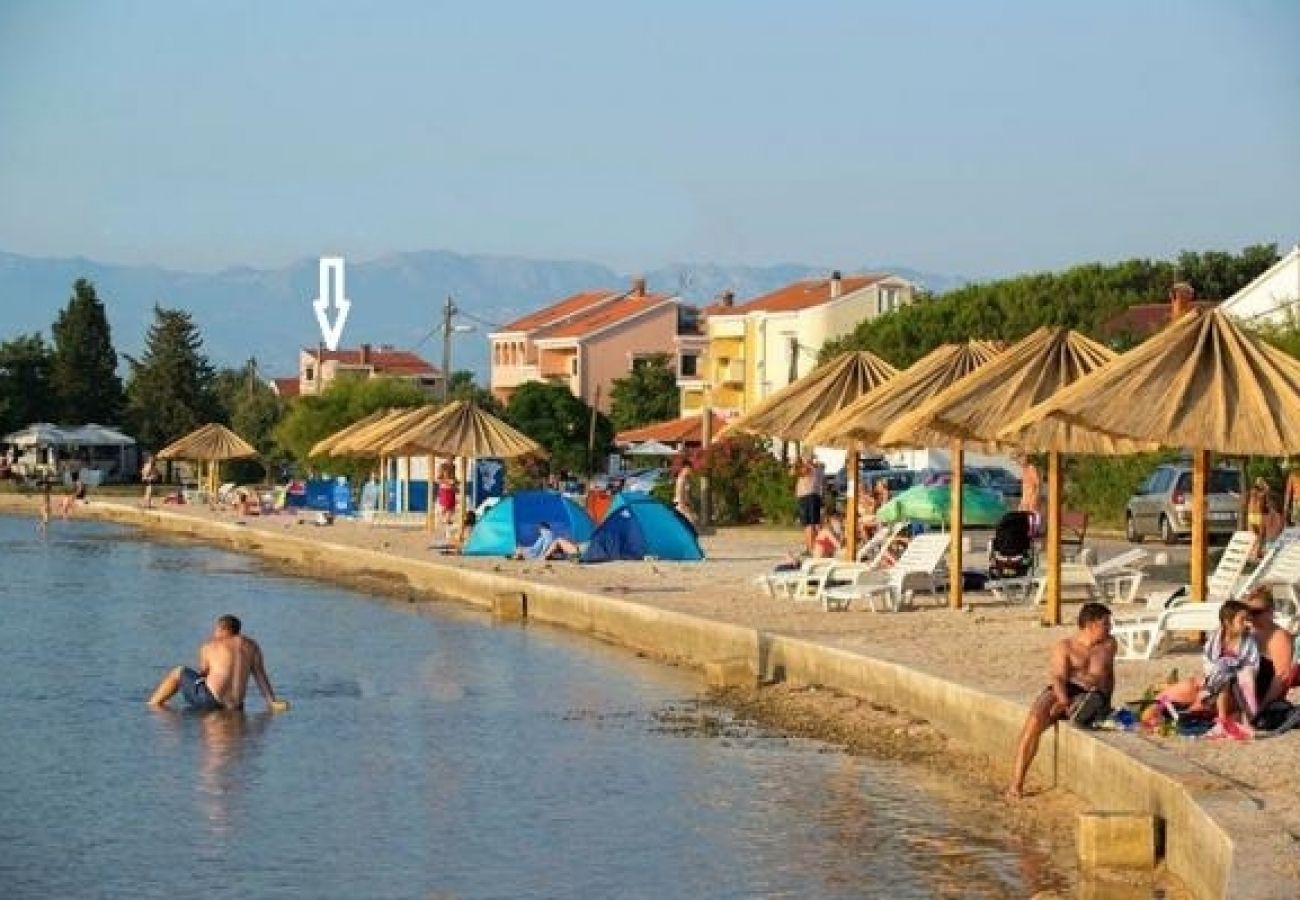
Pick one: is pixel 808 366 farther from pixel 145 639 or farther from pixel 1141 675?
pixel 1141 675

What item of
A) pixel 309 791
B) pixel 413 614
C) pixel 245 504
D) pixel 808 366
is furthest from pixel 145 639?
pixel 808 366

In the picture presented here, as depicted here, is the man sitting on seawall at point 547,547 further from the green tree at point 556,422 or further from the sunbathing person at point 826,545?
the green tree at point 556,422

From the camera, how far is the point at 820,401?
28891mm

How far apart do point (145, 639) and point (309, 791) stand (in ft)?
44.2

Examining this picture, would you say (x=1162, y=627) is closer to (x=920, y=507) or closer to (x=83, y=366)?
(x=920, y=507)

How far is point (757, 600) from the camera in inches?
1053

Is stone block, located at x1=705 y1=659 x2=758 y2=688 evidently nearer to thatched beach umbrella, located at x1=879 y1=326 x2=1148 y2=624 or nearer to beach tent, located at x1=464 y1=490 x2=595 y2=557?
thatched beach umbrella, located at x1=879 y1=326 x2=1148 y2=624

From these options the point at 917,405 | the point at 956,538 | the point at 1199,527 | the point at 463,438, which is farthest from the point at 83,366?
the point at 1199,527

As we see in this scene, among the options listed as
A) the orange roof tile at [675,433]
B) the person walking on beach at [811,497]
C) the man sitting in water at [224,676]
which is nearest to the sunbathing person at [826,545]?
the person walking on beach at [811,497]

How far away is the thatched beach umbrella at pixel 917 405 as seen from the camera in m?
24.0

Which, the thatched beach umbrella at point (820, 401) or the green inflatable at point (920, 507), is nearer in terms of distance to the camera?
the thatched beach umbrella at point (820, 401)

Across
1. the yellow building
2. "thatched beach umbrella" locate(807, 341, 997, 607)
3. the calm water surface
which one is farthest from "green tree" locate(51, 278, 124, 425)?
"thatched beach umbrella" locate(807, 341, 997, 607)

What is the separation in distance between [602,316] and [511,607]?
9821 cm

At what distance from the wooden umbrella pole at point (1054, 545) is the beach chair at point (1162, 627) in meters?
2.61
